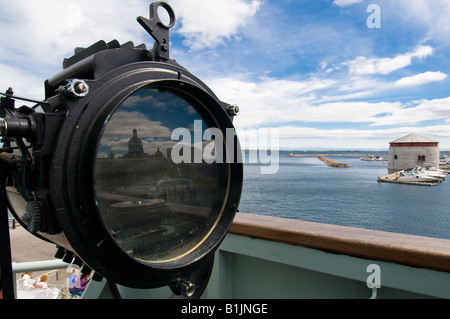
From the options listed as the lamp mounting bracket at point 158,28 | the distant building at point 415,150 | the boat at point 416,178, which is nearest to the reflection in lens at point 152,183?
the lamp mounting bracket at point 158,28

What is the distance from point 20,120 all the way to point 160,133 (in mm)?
382

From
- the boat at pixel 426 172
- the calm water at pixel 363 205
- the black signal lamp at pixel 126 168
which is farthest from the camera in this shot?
the boat at pixel 426 172

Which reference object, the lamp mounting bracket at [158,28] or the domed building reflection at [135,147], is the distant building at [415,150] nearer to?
the lamp mounting bracket at [158,28]

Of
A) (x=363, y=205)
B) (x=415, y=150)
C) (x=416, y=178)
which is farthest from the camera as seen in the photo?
(x=415, y=150)

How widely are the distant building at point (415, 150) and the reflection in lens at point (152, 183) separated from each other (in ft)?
204

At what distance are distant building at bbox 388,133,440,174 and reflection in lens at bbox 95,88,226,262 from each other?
6215 centimetres

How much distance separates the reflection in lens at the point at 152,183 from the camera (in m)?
0.87

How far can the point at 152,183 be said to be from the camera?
37.6 inches

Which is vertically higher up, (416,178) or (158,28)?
(158,28)

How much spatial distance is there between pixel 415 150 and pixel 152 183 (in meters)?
62.6

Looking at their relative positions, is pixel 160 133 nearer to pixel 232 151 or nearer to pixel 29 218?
pixel 232 151

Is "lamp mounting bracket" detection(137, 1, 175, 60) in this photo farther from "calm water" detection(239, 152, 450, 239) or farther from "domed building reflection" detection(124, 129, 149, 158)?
"calm water" detection(239, 152, 450, 239)

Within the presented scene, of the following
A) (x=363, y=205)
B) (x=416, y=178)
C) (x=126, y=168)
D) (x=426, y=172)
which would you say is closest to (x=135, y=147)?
(x=126, y=168)

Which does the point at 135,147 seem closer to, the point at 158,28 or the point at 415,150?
the point at 158,28
